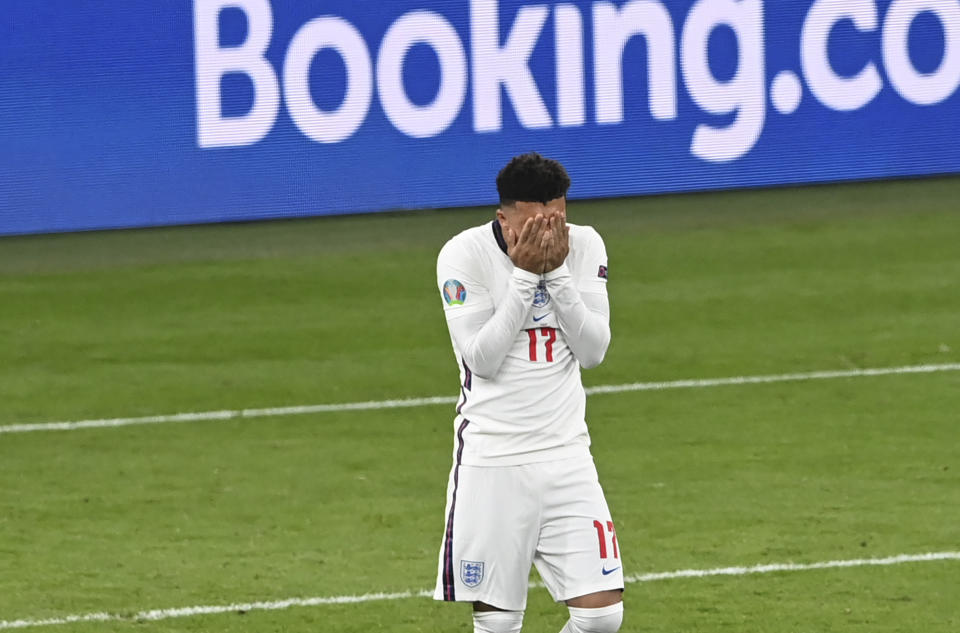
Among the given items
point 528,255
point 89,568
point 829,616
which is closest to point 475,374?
point 528,255

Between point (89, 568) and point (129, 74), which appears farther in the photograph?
point (129, 74)

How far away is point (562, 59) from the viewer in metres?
14.4

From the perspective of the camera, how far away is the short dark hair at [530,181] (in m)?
5.23

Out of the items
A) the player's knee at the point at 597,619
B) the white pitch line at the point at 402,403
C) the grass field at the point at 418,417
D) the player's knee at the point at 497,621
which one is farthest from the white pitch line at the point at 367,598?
the white pitch line at the point at 402,403

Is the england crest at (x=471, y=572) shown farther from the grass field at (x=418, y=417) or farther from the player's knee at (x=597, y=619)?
the grass field at (x=418, y=417)

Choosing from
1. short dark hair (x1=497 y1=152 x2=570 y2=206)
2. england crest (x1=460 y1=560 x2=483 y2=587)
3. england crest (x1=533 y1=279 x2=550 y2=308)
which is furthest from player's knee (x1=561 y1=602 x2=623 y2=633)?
short dark hair (x1=497 y1=152 x2=570 y2=206)

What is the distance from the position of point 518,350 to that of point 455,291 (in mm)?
262

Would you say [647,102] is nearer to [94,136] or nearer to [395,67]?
[395,67]

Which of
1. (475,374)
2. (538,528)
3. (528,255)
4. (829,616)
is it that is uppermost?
(528,255)

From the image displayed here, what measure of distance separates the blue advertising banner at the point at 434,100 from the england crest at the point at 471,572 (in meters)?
9.00

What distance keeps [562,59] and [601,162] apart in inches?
36.8

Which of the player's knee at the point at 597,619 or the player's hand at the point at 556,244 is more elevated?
the player's hand at the point at 556,244

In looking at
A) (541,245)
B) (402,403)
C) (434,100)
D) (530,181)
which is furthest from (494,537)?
(434,100)

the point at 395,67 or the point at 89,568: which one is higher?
the point at 395,67
